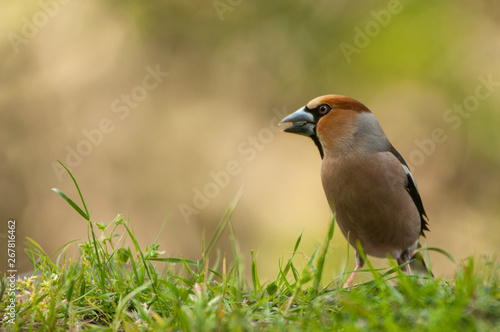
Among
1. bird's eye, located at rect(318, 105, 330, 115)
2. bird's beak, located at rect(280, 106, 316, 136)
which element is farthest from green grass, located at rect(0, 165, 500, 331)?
bird's eye, located at rect(318, 105, 330, 115)

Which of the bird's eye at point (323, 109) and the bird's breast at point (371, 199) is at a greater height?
the bird's eye at point (323, 109)

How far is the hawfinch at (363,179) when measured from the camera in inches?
162

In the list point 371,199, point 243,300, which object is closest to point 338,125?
point 371,199

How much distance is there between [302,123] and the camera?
4.57 meters

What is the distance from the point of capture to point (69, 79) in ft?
30.3

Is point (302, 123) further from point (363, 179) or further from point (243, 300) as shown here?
point (243, 300)

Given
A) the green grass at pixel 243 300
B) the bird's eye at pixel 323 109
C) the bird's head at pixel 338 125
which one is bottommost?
the green grass at pixel 243 300

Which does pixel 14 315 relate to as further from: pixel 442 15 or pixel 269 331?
pixel 442 15

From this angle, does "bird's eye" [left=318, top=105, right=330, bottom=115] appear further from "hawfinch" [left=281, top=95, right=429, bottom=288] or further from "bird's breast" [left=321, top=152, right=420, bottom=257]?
"bird's breast" [left=321, top=152, right=420, bottom=257]

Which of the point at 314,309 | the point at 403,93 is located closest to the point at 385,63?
the point at 403,93

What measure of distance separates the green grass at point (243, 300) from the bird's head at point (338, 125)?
1.27 meters

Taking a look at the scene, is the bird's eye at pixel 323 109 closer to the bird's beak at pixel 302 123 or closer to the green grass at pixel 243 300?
the bird's beak at pixel 302 123

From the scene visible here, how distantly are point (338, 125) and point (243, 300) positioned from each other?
1926 mm

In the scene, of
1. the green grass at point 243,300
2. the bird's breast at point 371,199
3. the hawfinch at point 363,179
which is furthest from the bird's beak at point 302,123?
the green grass at point 243,300
